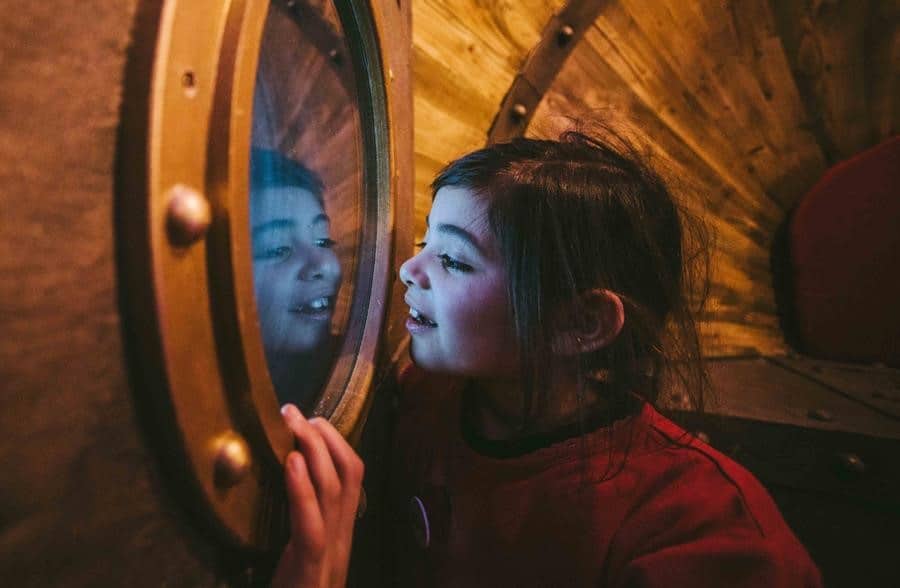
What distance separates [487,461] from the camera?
602mm

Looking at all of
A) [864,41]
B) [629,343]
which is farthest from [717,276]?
[629,343]

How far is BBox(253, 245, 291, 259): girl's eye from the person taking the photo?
A: 1.23 feet

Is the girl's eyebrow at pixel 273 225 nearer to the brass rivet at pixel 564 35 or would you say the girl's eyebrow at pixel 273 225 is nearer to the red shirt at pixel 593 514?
the red shirt at pixel 593 514

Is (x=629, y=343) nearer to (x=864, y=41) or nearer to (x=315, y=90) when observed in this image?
(x=315, y=90)

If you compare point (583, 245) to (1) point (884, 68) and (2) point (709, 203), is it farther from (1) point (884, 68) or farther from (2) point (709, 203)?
(1) point (884, 68)

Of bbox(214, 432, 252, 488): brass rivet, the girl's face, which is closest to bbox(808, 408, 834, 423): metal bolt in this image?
the girl's face

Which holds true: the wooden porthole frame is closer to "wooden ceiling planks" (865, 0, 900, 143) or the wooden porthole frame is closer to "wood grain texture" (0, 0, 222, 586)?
"wood grain texture" (0, 0, 222, 586)

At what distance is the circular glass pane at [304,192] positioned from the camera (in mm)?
382

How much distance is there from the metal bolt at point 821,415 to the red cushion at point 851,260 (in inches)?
54.9

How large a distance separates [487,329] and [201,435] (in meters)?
0.36

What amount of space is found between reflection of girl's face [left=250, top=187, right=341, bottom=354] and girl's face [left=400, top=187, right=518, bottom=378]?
0.11 metres

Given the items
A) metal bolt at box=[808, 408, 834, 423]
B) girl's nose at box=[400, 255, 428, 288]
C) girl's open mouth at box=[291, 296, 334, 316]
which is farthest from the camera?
metal bolt at box=[808, 408, 834, 423]

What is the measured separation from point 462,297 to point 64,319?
15.7 inches

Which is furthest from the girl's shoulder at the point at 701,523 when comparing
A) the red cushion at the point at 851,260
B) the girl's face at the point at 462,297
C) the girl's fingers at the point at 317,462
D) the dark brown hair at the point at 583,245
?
the red cushion at the point at 851,260
